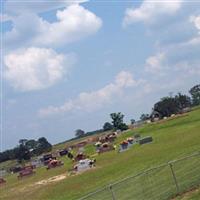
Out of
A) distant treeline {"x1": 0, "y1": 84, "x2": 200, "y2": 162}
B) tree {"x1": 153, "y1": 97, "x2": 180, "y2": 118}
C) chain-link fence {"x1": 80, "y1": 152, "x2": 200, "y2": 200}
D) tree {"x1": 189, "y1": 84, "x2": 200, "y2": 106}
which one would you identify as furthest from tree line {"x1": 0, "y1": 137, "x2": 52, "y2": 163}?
chain-link fence {"x1": 80, "y1": 152, "x2": 200, "y2": 200}

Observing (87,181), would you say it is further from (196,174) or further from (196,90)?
(196,90)

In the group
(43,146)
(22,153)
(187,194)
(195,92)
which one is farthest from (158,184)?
(195,92)

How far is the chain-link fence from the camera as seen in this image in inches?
810

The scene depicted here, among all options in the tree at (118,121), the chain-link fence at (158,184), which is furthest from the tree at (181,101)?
the chain-link fence at (158,184)

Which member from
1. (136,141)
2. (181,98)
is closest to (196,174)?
(136,141)

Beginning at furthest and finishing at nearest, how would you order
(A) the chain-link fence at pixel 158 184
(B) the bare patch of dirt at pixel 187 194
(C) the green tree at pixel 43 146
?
(C) the green tree at pixel 43 146, (A) the chain-link fence at pixel 158 184, (B) the bare patch of dirt at pixel 187 194

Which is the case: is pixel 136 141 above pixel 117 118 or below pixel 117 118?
below

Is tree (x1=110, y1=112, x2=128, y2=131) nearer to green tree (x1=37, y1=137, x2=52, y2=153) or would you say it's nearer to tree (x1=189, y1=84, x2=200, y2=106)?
green tree (x1=37, y1=137, x2=52, y2=153)

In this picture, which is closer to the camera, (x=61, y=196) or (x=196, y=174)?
(x=196, y=174)

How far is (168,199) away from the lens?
20359 mm

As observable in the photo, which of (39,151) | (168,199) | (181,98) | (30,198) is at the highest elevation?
(181,98)

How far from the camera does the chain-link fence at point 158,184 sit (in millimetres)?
20562

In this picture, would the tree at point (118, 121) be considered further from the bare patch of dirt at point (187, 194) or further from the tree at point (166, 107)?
the bare patch of dirt at point (187, 194)

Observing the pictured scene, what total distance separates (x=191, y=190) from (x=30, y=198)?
18.7 meters
